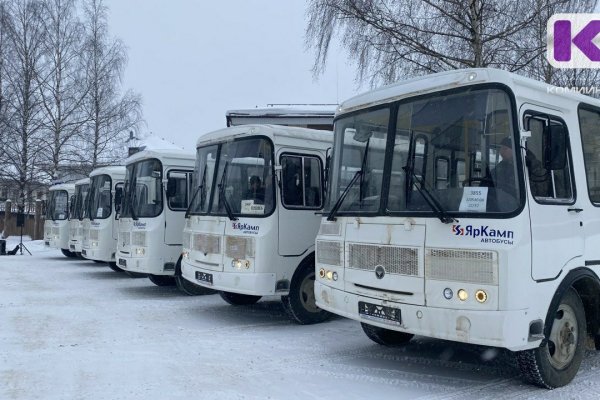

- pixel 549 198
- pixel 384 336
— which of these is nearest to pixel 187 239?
pixel 384 336

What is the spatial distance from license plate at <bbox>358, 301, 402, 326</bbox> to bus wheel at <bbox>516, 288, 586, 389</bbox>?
1.16 metres

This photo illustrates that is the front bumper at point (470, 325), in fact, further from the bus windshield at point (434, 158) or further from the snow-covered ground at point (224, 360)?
the bus windshield at point (434, 158)

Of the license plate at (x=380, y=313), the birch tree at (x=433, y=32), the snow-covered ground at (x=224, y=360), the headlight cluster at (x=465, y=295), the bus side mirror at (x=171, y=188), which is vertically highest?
the birch tree at (x=433, y=32)

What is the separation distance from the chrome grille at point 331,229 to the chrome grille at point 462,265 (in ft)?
4.04

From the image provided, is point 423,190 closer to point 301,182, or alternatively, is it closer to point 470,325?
point 470,325

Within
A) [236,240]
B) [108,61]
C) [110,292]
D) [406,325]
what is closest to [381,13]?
[236,240]

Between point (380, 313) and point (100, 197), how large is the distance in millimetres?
11089

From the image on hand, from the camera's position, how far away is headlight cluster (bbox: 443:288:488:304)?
4.79 meters

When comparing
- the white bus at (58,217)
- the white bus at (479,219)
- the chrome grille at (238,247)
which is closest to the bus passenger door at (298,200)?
the chrome grille at (238,247)

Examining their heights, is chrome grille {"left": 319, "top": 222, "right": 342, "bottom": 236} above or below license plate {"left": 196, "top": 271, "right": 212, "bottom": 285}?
above

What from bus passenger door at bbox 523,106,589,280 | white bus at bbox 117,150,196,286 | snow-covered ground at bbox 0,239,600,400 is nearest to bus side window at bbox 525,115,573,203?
bus passenger door at bbox 523,106,589,280

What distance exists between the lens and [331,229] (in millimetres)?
6289

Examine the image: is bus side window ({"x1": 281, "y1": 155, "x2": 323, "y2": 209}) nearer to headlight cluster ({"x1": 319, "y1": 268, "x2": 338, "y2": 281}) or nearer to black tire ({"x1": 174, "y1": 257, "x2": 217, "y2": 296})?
headlight cluster ({"x1": 319, "y1": 268, "x2": 338, "y2": 281})

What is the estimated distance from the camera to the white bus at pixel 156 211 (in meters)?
10.5
